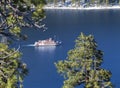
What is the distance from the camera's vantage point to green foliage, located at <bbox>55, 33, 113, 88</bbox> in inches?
883

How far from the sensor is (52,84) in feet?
194

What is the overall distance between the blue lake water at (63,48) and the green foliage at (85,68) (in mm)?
34631

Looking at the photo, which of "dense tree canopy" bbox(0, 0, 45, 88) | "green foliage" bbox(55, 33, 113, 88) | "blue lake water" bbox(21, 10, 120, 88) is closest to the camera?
"dense tree canopy" bbox(0, 0, 45, 88)

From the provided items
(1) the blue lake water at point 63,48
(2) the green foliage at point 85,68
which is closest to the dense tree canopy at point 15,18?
(2) the green foliage at point 85,68

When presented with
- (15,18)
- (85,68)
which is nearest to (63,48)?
(85,68)

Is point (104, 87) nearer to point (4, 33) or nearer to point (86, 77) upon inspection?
point (86, 77)

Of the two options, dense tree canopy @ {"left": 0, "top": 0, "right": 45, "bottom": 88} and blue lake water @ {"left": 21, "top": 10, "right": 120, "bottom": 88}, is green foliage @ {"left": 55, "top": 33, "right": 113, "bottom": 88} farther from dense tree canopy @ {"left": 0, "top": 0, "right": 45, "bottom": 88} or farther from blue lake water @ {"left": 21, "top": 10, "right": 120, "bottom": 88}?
blue lake water @ {"left": 21, "top": 10, "right": 120, "bottom": 88}

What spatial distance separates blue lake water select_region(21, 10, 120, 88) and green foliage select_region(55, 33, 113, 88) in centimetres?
3463

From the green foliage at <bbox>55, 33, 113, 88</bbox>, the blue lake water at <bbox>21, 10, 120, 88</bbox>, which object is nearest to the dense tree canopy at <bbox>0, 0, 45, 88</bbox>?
the green foliage at <bbox>55, 33, 113, 88</bbox>

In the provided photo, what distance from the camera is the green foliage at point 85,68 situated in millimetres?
22438

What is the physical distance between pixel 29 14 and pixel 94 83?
15.3m

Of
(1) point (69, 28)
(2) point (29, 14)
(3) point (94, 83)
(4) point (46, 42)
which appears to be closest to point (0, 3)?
(2) point (29, 14)

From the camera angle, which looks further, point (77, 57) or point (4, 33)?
point (77, 57)

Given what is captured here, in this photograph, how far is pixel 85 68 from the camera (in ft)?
75.1
